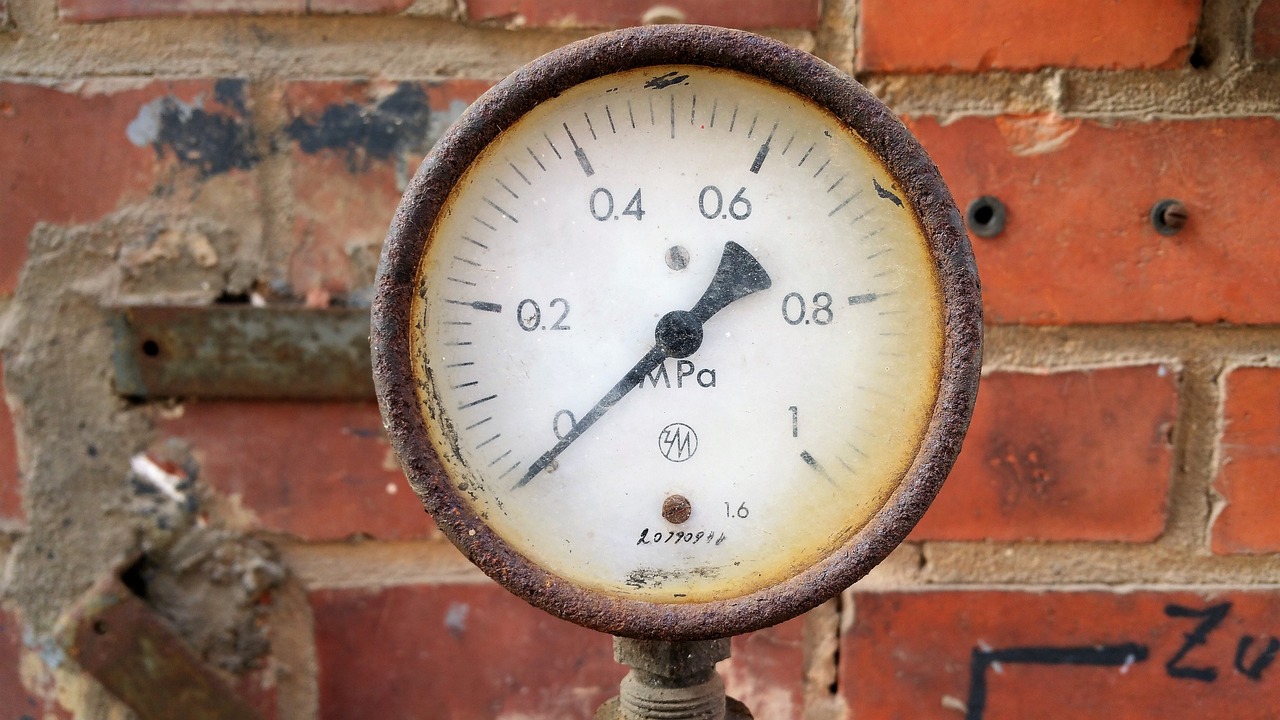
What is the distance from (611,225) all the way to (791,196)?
3.5 inches

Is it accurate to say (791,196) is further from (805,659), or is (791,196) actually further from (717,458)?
(805,659)

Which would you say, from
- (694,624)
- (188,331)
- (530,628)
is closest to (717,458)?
(694,624)

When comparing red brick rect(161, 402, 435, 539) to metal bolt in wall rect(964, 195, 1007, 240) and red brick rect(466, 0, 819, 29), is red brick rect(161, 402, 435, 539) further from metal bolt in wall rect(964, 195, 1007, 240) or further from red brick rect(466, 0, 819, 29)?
metal bolt in wall rect(964, 195, 1007, 240)

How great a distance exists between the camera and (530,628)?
0.67 m

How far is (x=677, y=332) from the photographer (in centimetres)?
43

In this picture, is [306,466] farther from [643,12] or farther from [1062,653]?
[1062,653]

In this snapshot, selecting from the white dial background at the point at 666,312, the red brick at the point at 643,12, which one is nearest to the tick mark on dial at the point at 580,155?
the white dial background at the point at 666,312

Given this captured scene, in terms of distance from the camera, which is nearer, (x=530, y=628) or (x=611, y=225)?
(x=611, y=225)

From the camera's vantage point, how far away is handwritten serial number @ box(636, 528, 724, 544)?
44 cm

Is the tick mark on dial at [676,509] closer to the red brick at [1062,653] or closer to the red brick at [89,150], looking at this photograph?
the red brick at [1062,653]

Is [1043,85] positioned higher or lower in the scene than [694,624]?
higher

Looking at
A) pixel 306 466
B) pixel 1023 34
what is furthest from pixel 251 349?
pixel 1023 34

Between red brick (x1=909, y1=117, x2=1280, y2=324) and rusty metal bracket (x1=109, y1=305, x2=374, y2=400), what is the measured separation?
0.43 m

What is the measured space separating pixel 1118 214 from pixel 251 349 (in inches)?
24.0
